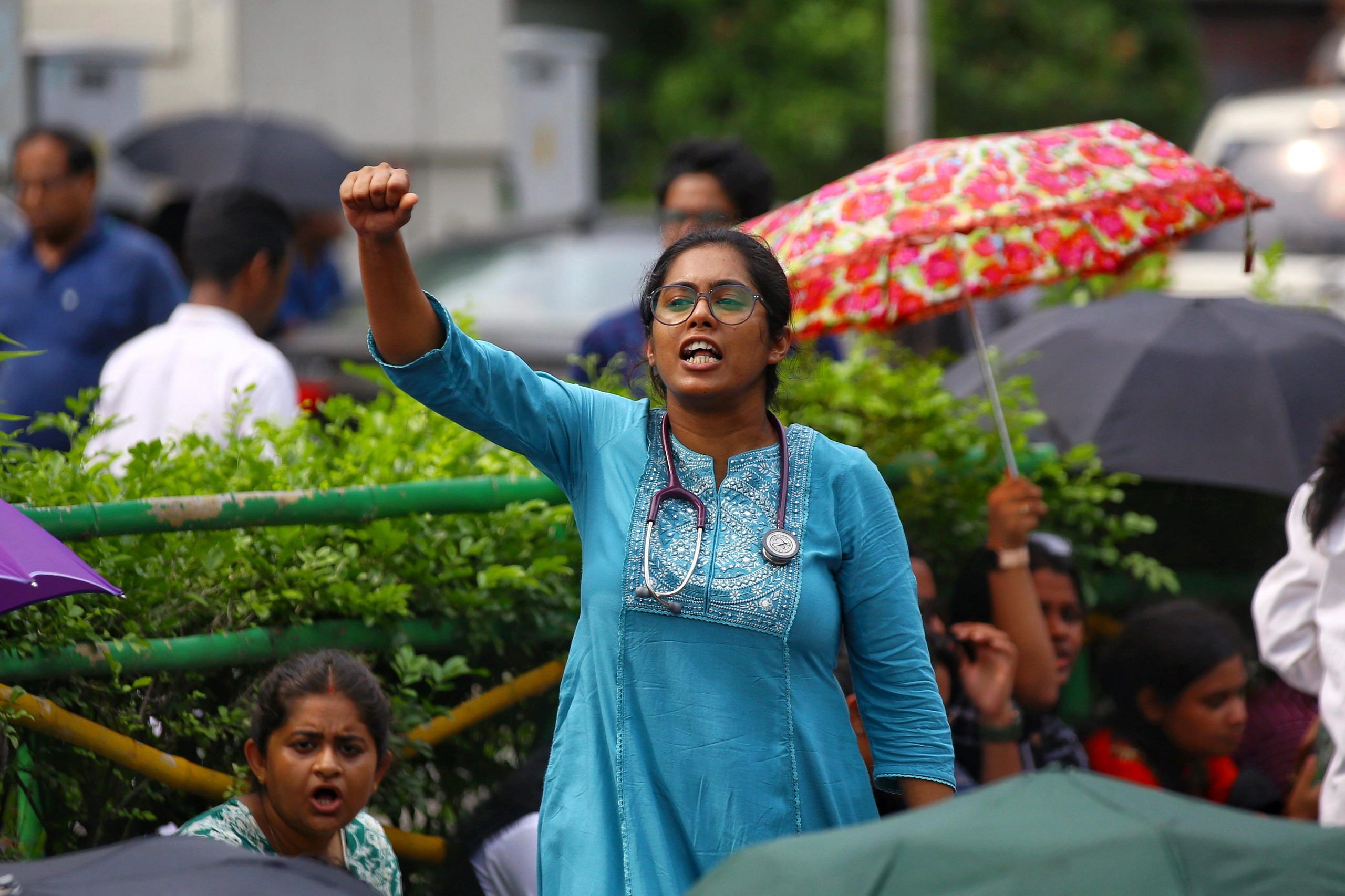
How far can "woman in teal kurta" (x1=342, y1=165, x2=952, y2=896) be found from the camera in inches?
113

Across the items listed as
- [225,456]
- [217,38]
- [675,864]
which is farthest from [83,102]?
[675,864]

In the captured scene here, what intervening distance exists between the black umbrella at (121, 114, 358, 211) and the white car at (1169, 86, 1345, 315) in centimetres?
494

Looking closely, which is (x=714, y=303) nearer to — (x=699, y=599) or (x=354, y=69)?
(x=699, y=599)

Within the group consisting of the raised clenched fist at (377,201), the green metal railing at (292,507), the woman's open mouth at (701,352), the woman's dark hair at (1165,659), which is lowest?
the woman's dark hair at (1165,659)

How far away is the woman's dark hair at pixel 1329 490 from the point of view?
404 centimetres

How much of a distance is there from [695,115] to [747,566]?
18867 mm

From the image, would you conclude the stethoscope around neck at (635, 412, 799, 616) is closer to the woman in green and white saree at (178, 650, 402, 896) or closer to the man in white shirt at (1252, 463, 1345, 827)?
the woman in green and white saree at (178, 650, 402, 896)

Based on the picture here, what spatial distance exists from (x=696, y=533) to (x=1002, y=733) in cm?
165

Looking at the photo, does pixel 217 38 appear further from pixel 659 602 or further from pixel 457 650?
pixel 659 602

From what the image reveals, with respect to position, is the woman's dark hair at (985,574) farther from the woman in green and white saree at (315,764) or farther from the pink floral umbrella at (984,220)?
the woman in green and white saree at (315,764)

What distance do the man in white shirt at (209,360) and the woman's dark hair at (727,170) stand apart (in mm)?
1213

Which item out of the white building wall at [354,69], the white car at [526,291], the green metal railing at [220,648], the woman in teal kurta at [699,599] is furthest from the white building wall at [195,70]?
the woman in teal kurta at [699,599]

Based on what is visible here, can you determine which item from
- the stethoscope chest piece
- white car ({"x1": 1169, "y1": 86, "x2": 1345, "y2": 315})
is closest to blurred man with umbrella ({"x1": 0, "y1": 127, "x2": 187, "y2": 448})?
the stethoscope chest piece

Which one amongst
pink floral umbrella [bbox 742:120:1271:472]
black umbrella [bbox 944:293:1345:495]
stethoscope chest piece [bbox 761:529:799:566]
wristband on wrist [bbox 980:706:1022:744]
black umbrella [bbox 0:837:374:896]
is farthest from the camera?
black umbrella [bbox 944:293:1345:495]
